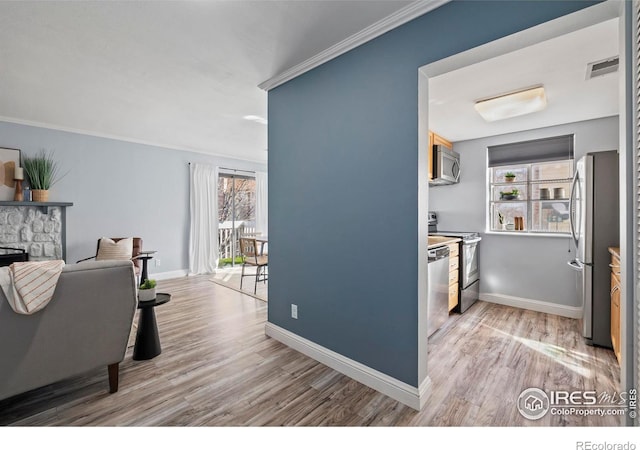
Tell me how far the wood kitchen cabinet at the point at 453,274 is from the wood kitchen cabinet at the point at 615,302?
1.31m

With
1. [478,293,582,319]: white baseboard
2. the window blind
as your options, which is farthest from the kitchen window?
[478,293,582,319]: white baseboard

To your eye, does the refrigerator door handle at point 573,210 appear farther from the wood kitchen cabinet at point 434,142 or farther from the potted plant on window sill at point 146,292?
the potted plant on window sill at point 146,292

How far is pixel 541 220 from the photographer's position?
3.92 m

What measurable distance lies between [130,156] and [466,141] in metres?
5.33

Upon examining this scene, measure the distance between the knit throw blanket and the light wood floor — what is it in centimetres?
73

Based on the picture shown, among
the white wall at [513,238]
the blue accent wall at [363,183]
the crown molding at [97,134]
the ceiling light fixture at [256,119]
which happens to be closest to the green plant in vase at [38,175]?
the crown molding at [97,134]

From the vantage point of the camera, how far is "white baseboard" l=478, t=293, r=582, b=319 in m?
3.48

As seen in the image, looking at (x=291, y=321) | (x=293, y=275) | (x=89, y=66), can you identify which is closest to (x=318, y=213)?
(x=293, y=275)

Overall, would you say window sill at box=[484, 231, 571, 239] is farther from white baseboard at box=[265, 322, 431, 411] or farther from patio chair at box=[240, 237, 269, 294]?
patio chair at box=[240, 237, 269, 294]

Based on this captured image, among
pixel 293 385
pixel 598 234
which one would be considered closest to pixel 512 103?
pixel 598 234

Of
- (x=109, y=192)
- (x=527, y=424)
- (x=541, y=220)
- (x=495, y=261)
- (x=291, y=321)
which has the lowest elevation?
(x=527, y=424)

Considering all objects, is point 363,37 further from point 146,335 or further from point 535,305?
point 535,305

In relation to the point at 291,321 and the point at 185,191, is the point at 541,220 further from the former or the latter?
the point at 185,191

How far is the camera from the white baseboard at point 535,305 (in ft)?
11.4
